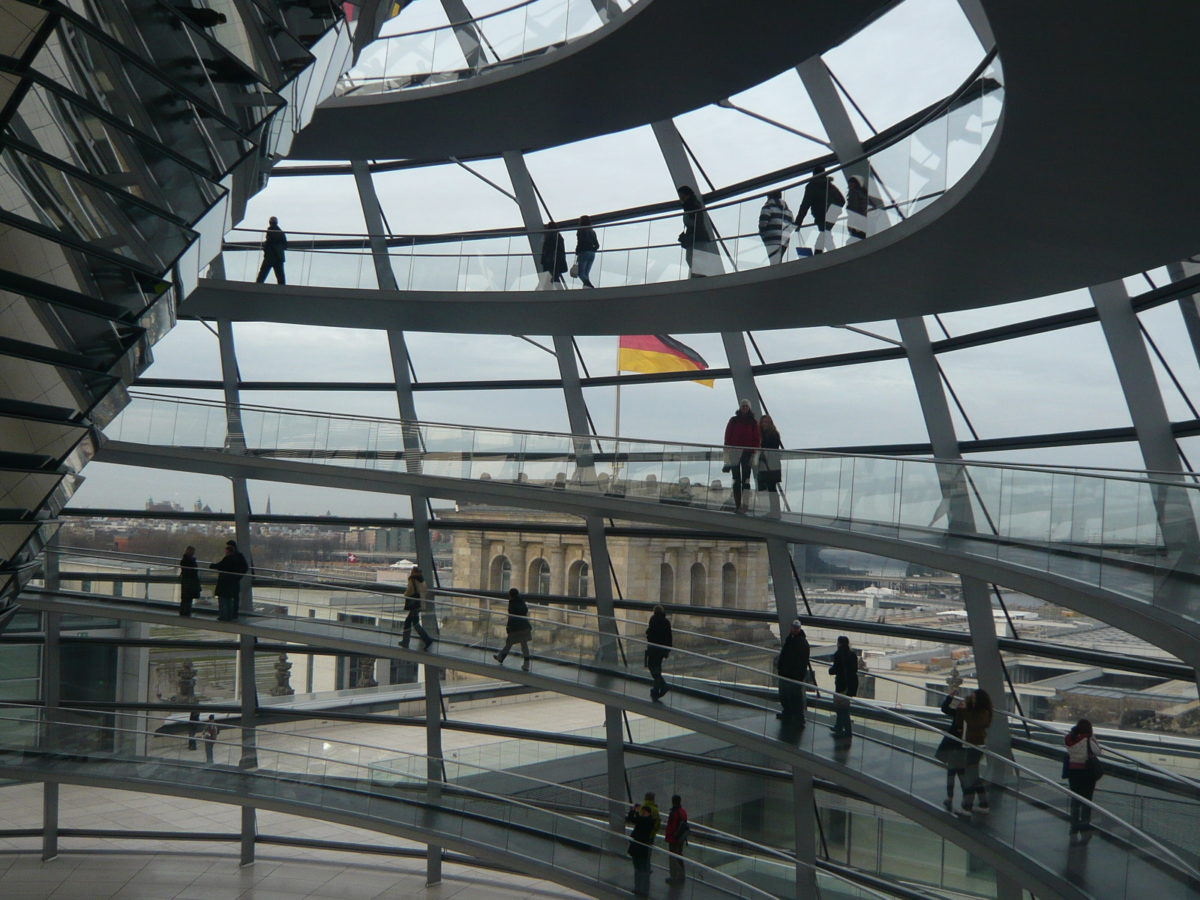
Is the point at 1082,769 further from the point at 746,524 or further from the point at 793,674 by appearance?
the point at 746,524

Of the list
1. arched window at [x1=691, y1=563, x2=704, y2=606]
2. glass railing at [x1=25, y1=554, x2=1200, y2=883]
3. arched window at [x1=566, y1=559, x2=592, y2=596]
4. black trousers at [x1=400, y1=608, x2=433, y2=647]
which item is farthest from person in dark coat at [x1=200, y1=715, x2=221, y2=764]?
arched window at [x1=691, y1=563, x2=704, y2=606]

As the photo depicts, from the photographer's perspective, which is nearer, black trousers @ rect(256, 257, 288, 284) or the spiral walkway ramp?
the spiral walkway ramp

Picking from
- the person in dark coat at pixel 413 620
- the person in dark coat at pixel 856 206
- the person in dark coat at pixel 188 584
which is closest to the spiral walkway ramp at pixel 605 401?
the person in dark coat at pixel 856 206

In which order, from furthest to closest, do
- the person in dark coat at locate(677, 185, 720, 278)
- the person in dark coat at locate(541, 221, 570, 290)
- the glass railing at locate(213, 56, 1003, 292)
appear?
the person in dark coat at locate(541, 221, 570, 290) → the person in dark coat at locate(677, 185, 720, 278) → the glass railing at locate(213, 56, 1003, 292)

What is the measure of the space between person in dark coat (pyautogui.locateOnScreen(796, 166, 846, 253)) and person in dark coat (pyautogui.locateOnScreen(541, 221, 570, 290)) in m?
5.66

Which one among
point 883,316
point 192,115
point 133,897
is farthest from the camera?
point 133,897

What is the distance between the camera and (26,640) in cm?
2403

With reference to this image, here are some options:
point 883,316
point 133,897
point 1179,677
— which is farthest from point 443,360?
point 1179,677

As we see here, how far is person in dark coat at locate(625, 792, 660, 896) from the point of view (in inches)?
736

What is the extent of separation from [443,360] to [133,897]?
1213 cm

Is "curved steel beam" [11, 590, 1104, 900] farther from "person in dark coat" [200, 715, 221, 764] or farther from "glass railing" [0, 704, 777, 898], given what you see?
"person in dark coat" [200, 715, 221, 764]

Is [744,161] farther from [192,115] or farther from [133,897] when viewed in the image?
[133,897]

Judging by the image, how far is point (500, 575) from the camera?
23703 mm

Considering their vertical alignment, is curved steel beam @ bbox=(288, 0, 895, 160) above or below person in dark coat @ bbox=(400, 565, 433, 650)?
above
